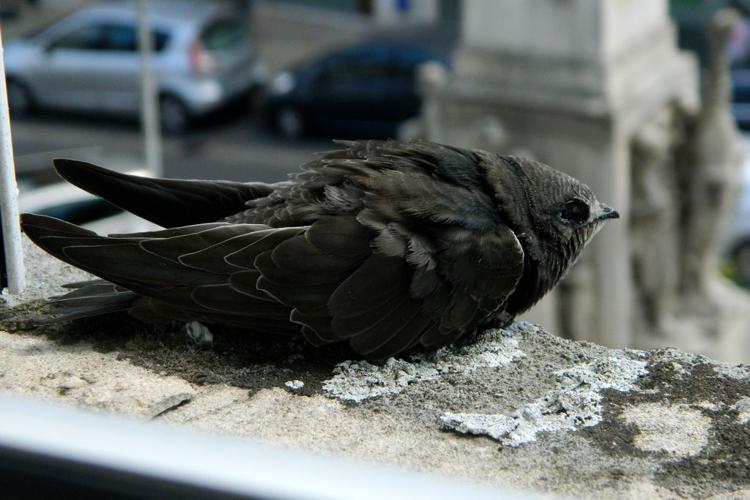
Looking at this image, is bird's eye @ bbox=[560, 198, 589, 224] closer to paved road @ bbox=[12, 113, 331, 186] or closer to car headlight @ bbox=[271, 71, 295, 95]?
paved road @ bbox=[12, 113, 331, 186]

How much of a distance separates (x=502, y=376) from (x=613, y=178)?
7572 mm

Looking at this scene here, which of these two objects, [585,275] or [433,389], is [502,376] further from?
[585,275]

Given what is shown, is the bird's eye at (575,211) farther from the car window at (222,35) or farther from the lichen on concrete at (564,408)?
the car window at (222,35)

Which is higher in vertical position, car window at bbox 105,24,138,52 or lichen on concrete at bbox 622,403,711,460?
lichen on concrete at bbox 622,403,711,460

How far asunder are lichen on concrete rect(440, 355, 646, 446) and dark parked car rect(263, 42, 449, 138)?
47.0ft

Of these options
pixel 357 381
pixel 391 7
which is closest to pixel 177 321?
pixel 357 381

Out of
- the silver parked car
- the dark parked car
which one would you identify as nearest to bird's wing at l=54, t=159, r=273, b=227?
the dark parked car

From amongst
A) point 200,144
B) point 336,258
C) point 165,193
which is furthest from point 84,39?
point 336,258

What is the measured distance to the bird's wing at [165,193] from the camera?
3725mm

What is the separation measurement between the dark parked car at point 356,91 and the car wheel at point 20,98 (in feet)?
12.6

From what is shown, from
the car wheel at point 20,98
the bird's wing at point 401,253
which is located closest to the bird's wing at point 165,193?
the bird's wing at point 401,253

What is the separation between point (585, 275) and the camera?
1120cm

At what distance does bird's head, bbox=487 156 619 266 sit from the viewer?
3.85m

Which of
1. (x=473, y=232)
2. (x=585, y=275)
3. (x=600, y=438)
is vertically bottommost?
(x=585, y=275)
